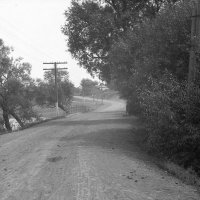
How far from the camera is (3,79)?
41844mm

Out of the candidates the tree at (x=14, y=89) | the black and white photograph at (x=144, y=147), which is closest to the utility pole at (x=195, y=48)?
the black and white photograph at (x=144, y=147)

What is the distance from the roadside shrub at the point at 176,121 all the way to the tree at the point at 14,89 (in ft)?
88.4

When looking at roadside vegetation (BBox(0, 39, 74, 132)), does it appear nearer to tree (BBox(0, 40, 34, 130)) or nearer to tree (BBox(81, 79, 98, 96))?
tree (BBox(0, 40, 34, 130))

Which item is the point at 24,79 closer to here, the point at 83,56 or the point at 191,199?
the point at 83,56

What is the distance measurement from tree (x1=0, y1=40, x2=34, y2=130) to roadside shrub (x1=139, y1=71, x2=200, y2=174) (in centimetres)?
2694

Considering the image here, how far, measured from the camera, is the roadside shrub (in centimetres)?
1455

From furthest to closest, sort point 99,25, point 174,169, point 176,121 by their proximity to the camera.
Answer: point 99,25 < point 176,121 < point 174,169

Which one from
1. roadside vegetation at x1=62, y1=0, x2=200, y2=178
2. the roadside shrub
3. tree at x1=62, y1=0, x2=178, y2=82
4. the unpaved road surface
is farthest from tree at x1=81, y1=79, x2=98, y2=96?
the roadside shrub

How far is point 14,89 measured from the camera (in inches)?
1636

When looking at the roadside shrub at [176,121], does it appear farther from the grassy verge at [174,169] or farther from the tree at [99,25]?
the tree at [99,25]

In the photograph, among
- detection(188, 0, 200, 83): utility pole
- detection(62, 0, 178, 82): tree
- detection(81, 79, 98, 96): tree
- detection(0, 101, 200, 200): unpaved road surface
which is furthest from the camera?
detection(81, 79, 98, 96): tree

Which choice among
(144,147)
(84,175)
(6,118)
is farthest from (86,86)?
(84,175)

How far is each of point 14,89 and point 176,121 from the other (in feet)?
95.4

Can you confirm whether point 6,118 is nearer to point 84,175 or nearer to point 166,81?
point 166,81
